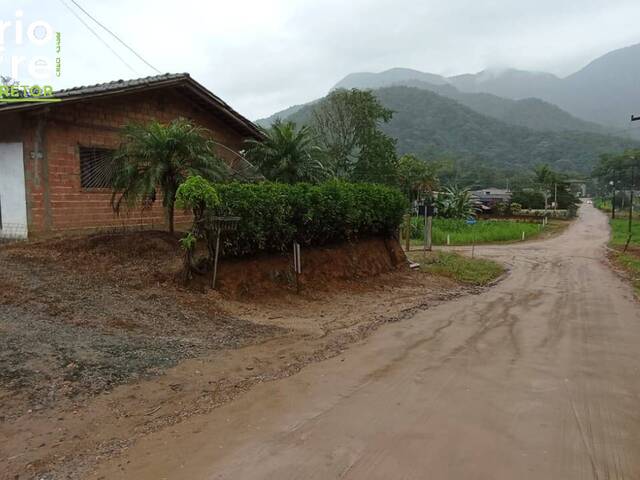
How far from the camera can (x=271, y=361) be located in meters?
6.38

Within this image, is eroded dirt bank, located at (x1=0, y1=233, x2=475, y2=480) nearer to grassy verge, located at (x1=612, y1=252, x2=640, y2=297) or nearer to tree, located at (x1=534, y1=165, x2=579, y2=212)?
grassy verge, located at (x1=612, y1=252, x2=640, y2=297)

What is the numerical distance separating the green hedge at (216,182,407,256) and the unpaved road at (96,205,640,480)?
331 cm

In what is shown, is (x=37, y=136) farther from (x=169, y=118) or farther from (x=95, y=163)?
(x=169, y=118)

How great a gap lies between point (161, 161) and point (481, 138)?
105 metres

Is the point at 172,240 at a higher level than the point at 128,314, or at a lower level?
higher

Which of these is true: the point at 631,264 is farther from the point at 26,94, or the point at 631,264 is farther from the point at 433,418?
the point at 26,94

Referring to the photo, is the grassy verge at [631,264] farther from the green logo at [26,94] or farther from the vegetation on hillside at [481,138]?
the vegetation on hillside at [481,138]

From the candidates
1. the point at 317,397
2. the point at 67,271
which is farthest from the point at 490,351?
the point at 67,271

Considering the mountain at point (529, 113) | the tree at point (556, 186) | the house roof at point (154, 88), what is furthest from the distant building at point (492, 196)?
the mountain at point (529, 113)

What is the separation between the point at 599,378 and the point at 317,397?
11.9ft

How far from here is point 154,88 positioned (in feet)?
44.3

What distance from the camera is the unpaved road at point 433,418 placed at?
383cm

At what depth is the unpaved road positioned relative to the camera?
3834 mm

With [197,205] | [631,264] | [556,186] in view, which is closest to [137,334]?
[197,205]
